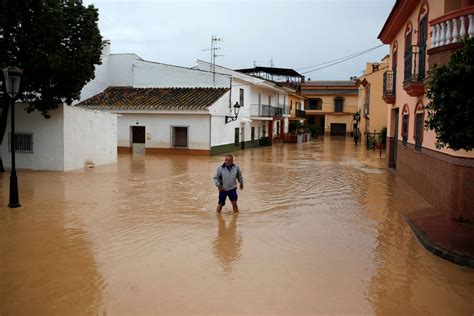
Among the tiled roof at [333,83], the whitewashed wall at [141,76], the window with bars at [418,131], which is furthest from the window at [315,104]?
the window with bars at [418,131]

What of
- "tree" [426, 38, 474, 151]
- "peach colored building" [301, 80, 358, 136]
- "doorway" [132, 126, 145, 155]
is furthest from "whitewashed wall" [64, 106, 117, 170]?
"peach colored building" [301, 80, 358, 136]

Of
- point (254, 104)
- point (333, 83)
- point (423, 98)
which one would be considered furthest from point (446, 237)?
point (333, 83)

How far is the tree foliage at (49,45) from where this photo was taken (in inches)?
579

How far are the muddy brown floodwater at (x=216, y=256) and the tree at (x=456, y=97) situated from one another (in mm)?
2006

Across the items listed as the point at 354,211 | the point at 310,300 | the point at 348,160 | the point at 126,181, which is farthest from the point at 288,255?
the point at 348,160

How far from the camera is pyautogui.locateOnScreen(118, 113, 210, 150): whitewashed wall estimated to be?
2573 centimetres

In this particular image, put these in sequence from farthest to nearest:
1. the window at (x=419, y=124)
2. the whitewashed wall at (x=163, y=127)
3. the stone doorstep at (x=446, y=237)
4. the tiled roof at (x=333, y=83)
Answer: the tiled roof at (x=333, y=83) → the whitewashed wall at (x=163, y=127) → the window at (x=419, y=124) → the stone doorstep at (x=446, y=237)

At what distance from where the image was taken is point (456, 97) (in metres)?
6.73

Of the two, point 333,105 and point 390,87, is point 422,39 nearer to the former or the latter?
point 390,87

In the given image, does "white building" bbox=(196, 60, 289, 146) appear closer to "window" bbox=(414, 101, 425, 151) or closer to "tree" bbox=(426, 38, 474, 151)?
"window" bbox=(414, 101, 425, 151)

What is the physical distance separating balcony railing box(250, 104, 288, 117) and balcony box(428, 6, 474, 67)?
24.1 metres

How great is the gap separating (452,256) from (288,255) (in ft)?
8.36

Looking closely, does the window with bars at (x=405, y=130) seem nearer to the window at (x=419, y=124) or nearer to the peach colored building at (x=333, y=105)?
the window at (x=419, y=124)

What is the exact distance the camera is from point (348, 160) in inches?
979
